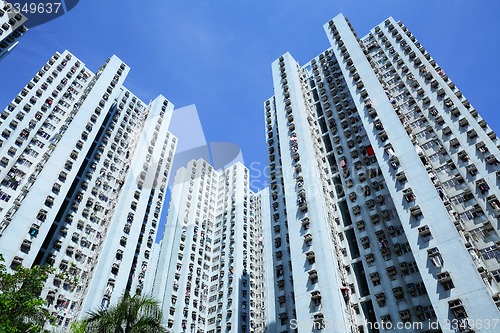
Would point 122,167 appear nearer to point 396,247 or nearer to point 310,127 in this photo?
point 310,127

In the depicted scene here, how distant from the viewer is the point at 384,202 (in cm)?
3541

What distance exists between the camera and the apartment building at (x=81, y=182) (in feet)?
125

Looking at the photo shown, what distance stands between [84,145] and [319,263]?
35.9m

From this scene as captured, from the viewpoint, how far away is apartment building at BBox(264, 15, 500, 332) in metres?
27.3

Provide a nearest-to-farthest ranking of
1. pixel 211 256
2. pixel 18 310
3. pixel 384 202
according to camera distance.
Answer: pixel 18 310, pixel 384 202, pixel 211 256

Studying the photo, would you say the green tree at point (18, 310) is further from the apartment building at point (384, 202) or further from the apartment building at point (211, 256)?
the apartment building at point (211, 256)

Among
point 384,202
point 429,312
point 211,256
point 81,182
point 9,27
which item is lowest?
point 429,312

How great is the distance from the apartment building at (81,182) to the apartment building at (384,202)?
20.2 metres

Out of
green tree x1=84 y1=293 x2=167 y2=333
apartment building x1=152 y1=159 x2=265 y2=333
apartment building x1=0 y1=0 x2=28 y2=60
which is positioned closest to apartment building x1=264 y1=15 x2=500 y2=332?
apartment building x1=152 y1=159 x2=265 y2=333

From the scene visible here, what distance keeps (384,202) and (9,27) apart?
2420 inches

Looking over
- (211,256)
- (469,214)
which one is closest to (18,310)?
(469,214)

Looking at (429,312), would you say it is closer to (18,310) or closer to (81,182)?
(18,310)

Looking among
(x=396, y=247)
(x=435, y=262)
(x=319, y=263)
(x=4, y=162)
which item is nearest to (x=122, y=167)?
(x=4, y=162)

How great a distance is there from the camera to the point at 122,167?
55.0 m
